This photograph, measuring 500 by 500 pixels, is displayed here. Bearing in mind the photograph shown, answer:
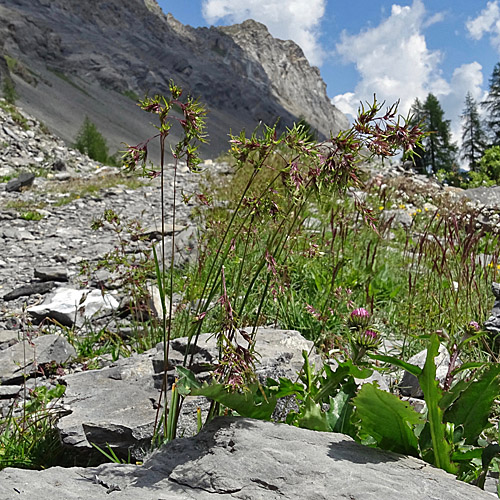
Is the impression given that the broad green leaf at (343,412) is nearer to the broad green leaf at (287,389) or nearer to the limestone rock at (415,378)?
the broad green leaf at (287,389)

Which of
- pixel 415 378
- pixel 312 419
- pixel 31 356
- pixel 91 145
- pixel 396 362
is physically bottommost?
pixel 31 356

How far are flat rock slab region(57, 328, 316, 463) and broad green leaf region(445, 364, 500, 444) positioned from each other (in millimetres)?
716

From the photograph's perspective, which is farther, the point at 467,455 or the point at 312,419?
the point at 312,419

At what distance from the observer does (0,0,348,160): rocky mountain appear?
43.6 meters

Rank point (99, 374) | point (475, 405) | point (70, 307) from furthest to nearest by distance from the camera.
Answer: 1. point (70, 307)
2. point (99, 374)
3. point (475, 405)

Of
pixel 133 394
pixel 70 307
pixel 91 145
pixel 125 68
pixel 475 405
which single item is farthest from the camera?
pixel 125 68

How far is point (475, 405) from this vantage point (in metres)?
1.57

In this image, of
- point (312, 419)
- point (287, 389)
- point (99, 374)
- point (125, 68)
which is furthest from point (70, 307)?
point (125, 68)

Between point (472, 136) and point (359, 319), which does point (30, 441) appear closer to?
point (359, 319)

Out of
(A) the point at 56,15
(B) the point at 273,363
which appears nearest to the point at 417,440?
(B) the point at 273,363

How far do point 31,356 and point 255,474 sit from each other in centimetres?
223

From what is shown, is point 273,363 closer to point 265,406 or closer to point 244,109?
point 265,406

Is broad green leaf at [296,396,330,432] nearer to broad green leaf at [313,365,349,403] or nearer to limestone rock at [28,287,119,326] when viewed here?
broad green leaf at [313,365,349,403]

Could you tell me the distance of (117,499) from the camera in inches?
50.8
